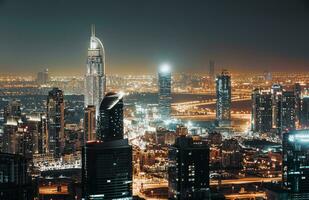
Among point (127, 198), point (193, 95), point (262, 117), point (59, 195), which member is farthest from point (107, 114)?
point (193, 95)

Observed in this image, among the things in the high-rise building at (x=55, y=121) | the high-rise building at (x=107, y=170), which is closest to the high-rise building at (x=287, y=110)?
the high-rise building at (x=55, y=121)

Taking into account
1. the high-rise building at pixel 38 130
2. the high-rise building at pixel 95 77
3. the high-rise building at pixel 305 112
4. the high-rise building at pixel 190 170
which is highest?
the high-rise building at pixel 95 77

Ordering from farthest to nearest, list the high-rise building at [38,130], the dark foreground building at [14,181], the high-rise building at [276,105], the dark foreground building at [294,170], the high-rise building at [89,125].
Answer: the high-rise building at [276,105], the high-rise building at [38,130], the high-rise building at [89,125], the dark foreground building at [294,170], the dark foreground building at [14,181]

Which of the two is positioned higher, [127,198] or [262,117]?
[262,117]

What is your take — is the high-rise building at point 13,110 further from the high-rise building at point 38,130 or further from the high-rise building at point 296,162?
the high-rise building at point 296,162

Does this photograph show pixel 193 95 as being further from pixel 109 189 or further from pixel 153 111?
pixel 109 189

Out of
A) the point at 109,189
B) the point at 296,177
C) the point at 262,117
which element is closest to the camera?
the point at 109,189

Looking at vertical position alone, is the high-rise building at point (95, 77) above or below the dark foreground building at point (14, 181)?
above
